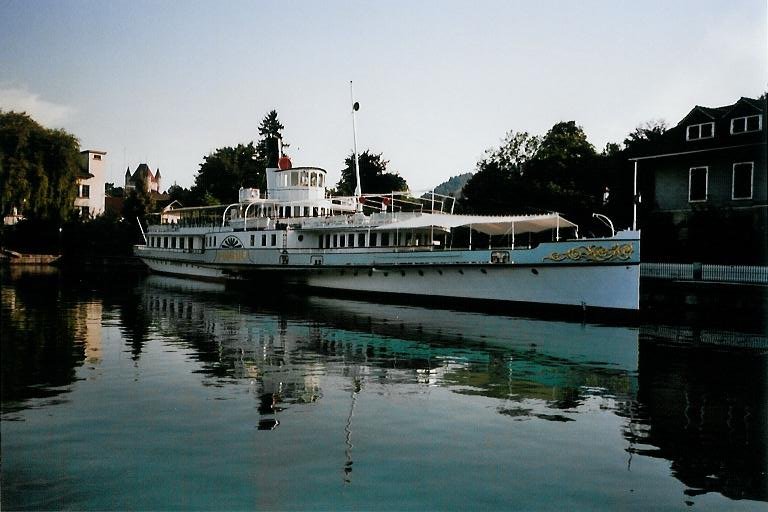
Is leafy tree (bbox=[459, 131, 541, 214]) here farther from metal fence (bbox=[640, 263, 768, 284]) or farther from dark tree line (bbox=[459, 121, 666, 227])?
metal fence (bbox=[640, 263, 768, 284])

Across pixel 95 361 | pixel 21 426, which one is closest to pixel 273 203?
pixel 95 361

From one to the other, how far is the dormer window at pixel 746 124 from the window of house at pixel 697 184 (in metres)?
2.72

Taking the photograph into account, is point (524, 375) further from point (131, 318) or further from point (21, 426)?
point (131, 318)

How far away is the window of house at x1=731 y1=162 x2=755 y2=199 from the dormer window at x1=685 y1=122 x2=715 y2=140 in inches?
118

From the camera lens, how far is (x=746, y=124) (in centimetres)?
3659

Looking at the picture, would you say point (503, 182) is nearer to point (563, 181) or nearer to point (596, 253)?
point (563, 181)

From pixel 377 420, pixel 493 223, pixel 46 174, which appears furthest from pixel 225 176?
pixel 377 420

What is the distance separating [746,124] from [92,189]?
209ft

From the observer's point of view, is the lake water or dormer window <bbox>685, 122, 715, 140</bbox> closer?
the lake water

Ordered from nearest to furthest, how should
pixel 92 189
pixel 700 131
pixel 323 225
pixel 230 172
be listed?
pixel 323 225
pixel 700 131
pixel 92 189
pixel 230 172

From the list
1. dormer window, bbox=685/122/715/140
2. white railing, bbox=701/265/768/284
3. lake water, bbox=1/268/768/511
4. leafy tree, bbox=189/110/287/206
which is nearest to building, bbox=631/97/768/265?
dormer window, bbox=685/122/715/140

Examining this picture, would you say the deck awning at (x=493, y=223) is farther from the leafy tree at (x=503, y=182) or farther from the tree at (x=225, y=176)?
the tree at (x=225, y=176)

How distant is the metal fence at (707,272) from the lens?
2920 cm

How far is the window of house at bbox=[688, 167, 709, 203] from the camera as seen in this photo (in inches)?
1502
